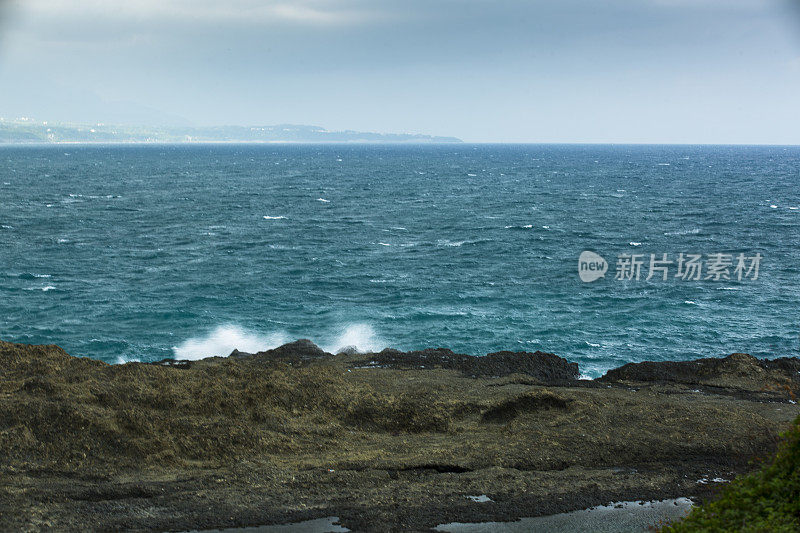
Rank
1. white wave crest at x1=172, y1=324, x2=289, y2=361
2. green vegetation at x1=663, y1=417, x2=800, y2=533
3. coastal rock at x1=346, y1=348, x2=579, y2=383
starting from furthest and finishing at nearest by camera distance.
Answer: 1. white wave crest at x1=172, y1=324, x2=289, y2=361
2. coastal rock at x1=346, y1=348, x2=579, y2=383
3. green vegetation at x1=663, y1=417, x2=800, y2=533

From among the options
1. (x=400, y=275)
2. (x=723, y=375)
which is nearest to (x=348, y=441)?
(x=723, y=375)

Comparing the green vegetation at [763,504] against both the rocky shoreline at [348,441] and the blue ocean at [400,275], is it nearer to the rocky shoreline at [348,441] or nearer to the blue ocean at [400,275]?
the rocky shoreline at [348,441]

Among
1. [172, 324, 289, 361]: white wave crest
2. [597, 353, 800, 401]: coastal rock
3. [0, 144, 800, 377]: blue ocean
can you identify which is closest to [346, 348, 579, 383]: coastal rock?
[597, 353, 800, 401]: coastal rock

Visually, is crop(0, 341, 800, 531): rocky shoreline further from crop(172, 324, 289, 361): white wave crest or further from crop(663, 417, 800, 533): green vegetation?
crop(172, 324, 289, 361): white wave crest

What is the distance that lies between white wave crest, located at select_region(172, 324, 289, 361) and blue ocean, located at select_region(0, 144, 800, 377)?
0.44 feet

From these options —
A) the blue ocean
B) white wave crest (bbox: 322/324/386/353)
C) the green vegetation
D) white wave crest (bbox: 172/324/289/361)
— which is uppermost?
the green vegetation

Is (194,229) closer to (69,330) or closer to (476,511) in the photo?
(69,330)

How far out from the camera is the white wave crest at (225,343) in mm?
33031

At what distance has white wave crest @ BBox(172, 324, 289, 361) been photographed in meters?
33.0

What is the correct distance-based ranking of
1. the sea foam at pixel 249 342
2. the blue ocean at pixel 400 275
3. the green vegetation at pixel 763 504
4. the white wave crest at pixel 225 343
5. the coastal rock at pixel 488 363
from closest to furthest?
the green vegetation at pixel 763 504 < the coastal rock at pixel 488 363 < the white wave crest at pixel 225 343 < the sea foam at pixel 249 342 < the blue ocean at pixel 400 275

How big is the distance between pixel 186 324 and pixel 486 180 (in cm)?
10438

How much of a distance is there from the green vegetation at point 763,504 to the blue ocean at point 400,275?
18986mm

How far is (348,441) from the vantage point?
19391 mm

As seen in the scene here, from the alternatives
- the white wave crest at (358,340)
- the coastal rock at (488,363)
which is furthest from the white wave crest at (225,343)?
the coastal rock at (488,363)
